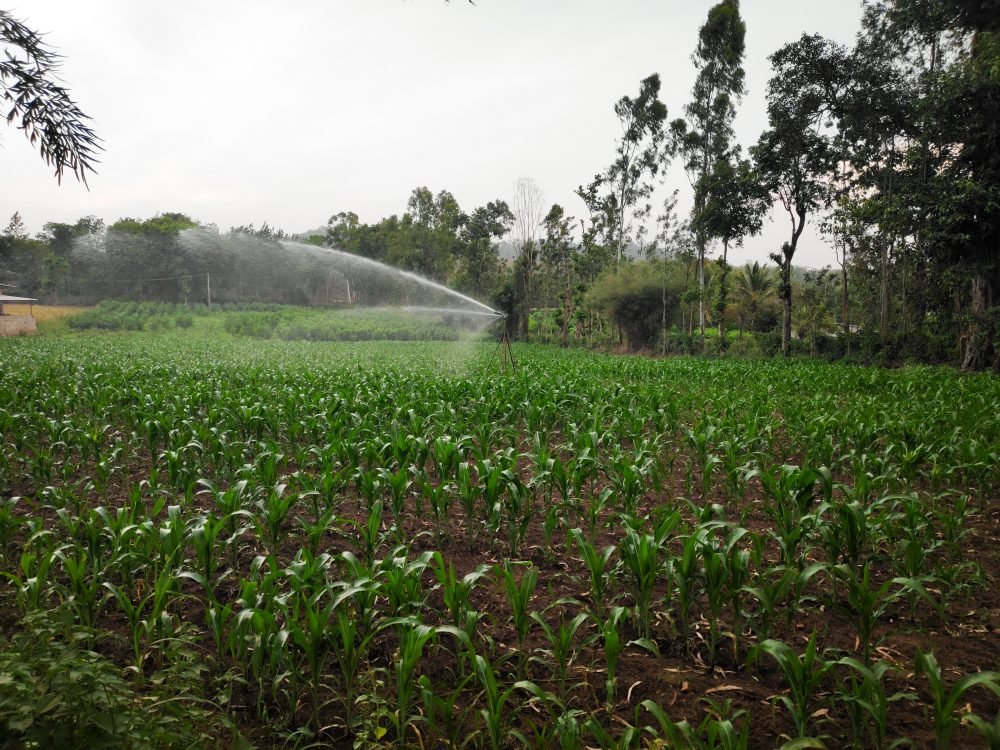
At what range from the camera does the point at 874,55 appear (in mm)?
20375

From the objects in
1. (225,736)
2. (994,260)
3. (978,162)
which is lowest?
(225,736)

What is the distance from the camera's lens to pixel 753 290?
40438 mm

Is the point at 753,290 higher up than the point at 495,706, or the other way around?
the point at 753,290

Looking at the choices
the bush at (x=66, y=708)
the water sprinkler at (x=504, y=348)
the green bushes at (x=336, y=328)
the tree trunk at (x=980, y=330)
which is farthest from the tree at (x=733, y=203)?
the bush at (x=66, y=708)

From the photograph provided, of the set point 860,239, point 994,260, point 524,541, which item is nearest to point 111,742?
point 524,541

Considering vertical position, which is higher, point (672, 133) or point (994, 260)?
point (672, 133)

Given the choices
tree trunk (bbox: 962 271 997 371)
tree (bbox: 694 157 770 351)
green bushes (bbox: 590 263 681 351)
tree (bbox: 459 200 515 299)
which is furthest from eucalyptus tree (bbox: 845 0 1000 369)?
tree (bbox: 459 200 515 299)

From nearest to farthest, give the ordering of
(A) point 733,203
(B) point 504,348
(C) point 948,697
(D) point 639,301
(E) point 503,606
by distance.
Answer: (C) point 948,697
(E) point 503,606
(B) point 504,348
(A) point 733,203
(D) point 639,301

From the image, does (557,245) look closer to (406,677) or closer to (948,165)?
(948,165)

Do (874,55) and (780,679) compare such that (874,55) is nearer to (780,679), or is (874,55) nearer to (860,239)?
(860,239)

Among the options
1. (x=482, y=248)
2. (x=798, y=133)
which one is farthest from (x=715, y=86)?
(x=482, y=248)

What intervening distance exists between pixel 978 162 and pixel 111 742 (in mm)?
22372

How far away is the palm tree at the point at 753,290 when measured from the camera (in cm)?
3988

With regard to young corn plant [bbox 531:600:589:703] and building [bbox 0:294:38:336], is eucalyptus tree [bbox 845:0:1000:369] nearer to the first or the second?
young corn plant [bbox 531:600:589:703]
